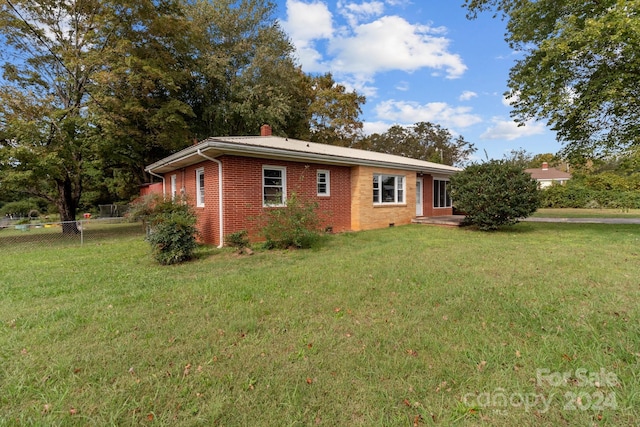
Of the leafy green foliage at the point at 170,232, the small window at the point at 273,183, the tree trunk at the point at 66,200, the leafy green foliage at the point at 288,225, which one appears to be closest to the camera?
the leafy green foliage at the point at 170,232

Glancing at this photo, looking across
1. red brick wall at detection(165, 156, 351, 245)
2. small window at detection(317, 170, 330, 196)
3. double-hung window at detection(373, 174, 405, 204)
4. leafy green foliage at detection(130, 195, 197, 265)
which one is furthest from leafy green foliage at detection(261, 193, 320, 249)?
double-hung window at detection(373, 174, 405, 204)

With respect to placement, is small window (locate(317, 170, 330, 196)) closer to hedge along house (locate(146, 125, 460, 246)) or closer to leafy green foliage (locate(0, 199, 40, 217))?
hedge along house (locate(146, 125, 460, 246))

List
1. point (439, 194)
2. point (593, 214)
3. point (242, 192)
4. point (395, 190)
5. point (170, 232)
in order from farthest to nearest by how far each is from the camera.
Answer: point (593, 214) → point (439, 194) → point (395, 190) → point (242, 192) → point (170, 232)

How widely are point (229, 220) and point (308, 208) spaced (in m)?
2.47

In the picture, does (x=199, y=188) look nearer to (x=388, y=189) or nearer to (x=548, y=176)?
(x=388, y=189)

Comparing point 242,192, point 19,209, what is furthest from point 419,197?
point 19,209

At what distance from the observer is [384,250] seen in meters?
7.79

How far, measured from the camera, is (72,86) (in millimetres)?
13992

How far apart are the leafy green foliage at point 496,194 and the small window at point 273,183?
6.98 meters

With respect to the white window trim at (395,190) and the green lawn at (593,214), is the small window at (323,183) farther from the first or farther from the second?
the green lawn at (593,214)

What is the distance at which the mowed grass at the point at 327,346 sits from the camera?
7.07 feet

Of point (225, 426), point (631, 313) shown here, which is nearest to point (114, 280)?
point (225, 426)

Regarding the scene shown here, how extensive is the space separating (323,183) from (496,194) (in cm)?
630

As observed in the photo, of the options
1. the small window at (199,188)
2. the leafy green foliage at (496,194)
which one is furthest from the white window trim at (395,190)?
the small window at (199,188)
